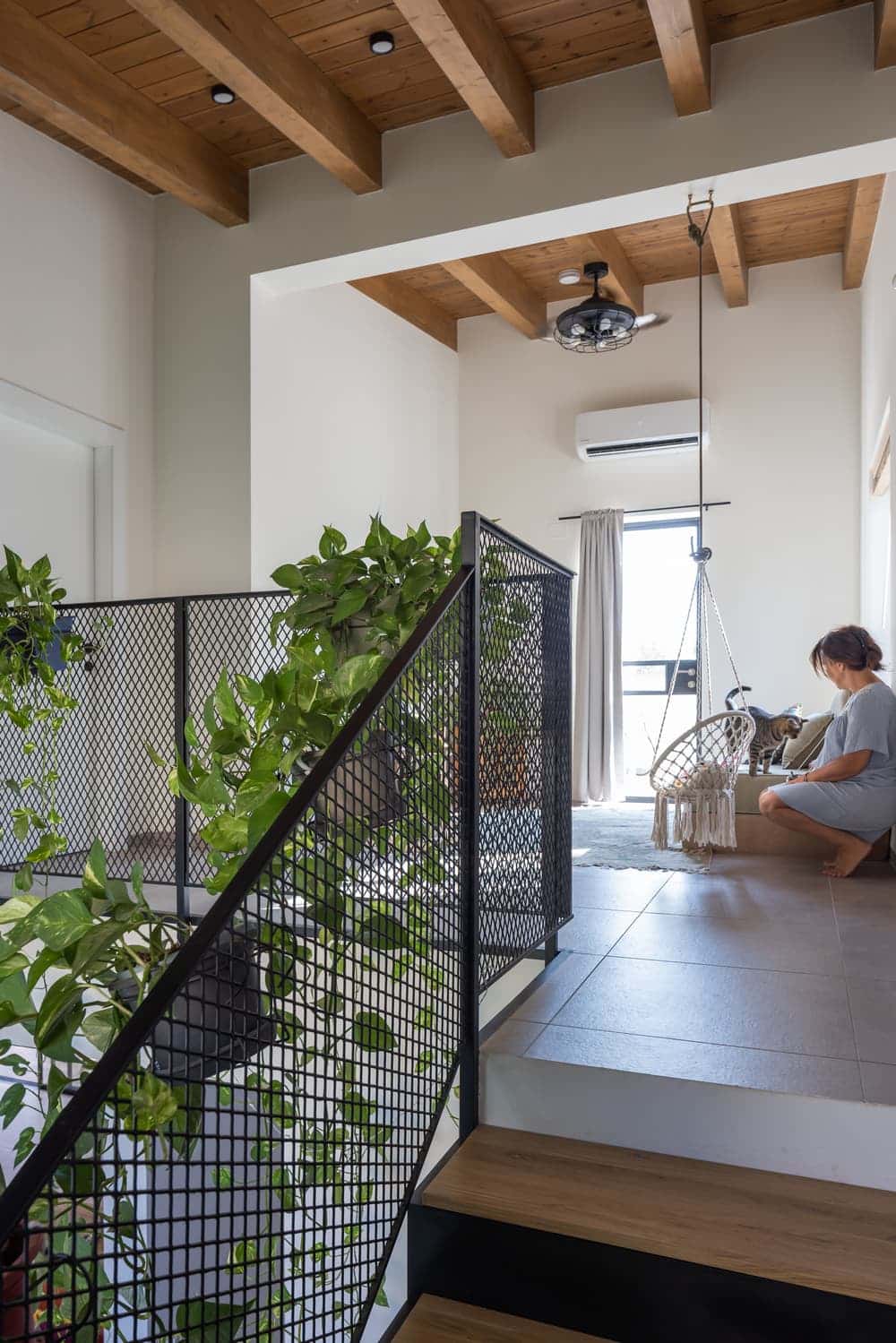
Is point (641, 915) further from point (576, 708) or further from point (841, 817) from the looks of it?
point (576, 708)

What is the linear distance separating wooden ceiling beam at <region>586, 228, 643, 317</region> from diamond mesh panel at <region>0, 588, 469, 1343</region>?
5007 mm

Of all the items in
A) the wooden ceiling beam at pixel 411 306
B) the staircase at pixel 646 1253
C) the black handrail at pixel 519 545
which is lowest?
the staircase at pixel 646 1253

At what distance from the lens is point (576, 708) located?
287 inches

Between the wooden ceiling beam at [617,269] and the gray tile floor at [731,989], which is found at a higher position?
the wooden ceiling beam at [617,269]

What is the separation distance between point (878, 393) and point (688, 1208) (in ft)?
15.3

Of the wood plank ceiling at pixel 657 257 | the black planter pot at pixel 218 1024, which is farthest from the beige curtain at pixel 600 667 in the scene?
the black planter pot at pixel 218 1024

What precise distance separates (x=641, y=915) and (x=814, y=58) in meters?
3.37

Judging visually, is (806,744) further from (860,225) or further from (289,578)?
(289,578)

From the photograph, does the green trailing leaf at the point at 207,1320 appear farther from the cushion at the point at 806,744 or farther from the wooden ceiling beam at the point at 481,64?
the cushion at the point at 806,744

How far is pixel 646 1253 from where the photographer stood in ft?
5.00

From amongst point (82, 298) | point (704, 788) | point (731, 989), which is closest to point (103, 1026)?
point (731, 989)

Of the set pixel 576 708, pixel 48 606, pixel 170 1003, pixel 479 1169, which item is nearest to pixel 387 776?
pixel 170 1003

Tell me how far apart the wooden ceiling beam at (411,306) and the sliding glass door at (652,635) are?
2.15 m

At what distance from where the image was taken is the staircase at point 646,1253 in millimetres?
1448
